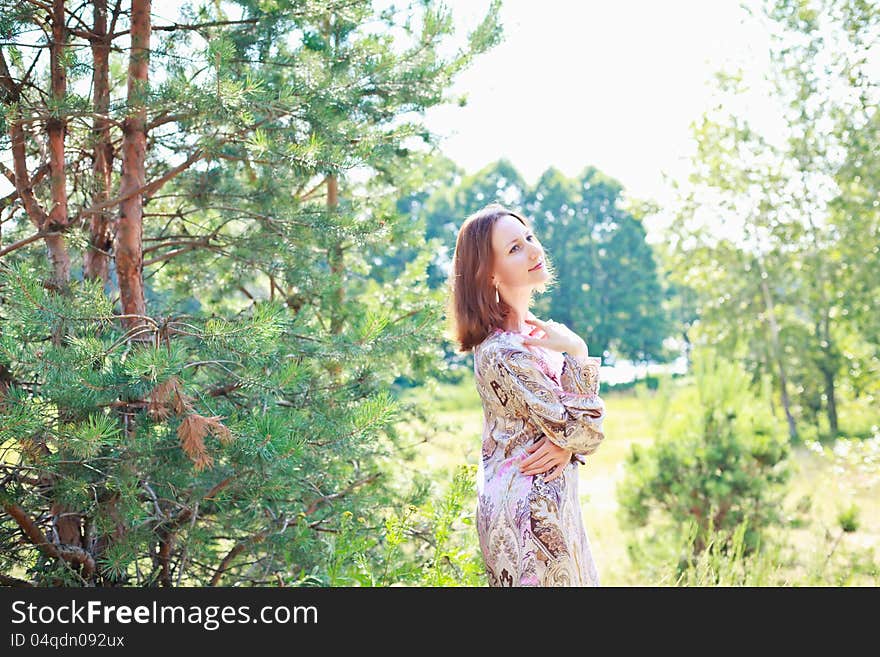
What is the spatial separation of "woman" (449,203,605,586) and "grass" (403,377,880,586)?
198 cm

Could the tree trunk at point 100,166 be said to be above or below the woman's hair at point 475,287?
above

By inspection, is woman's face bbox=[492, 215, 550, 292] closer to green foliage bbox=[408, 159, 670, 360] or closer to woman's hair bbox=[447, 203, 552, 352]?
woman's hair bbox=[447, 203, 552, 352]

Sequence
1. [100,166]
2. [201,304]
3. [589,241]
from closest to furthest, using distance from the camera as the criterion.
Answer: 1. [100,166]
2. [201,304]
3. [589,241]

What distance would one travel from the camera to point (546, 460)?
196 centimetres

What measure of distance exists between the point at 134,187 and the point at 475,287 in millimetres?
1458

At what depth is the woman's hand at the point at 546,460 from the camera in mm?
1959

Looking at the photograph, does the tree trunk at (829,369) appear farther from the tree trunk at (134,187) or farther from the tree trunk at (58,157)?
the tree trunk at (58,157)

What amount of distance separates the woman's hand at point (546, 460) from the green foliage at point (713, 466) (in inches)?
157

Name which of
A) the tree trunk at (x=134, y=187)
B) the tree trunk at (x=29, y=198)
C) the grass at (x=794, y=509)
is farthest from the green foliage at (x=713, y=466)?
the tree trunk at (x=29, y=198)

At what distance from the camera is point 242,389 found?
265 centimetres

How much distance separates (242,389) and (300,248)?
0.78 metres

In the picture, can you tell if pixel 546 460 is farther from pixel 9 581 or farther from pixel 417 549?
pixel 9 581

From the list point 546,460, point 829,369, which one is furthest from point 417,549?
point 829,369

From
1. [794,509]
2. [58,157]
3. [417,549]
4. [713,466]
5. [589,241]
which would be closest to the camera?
[58,157]
